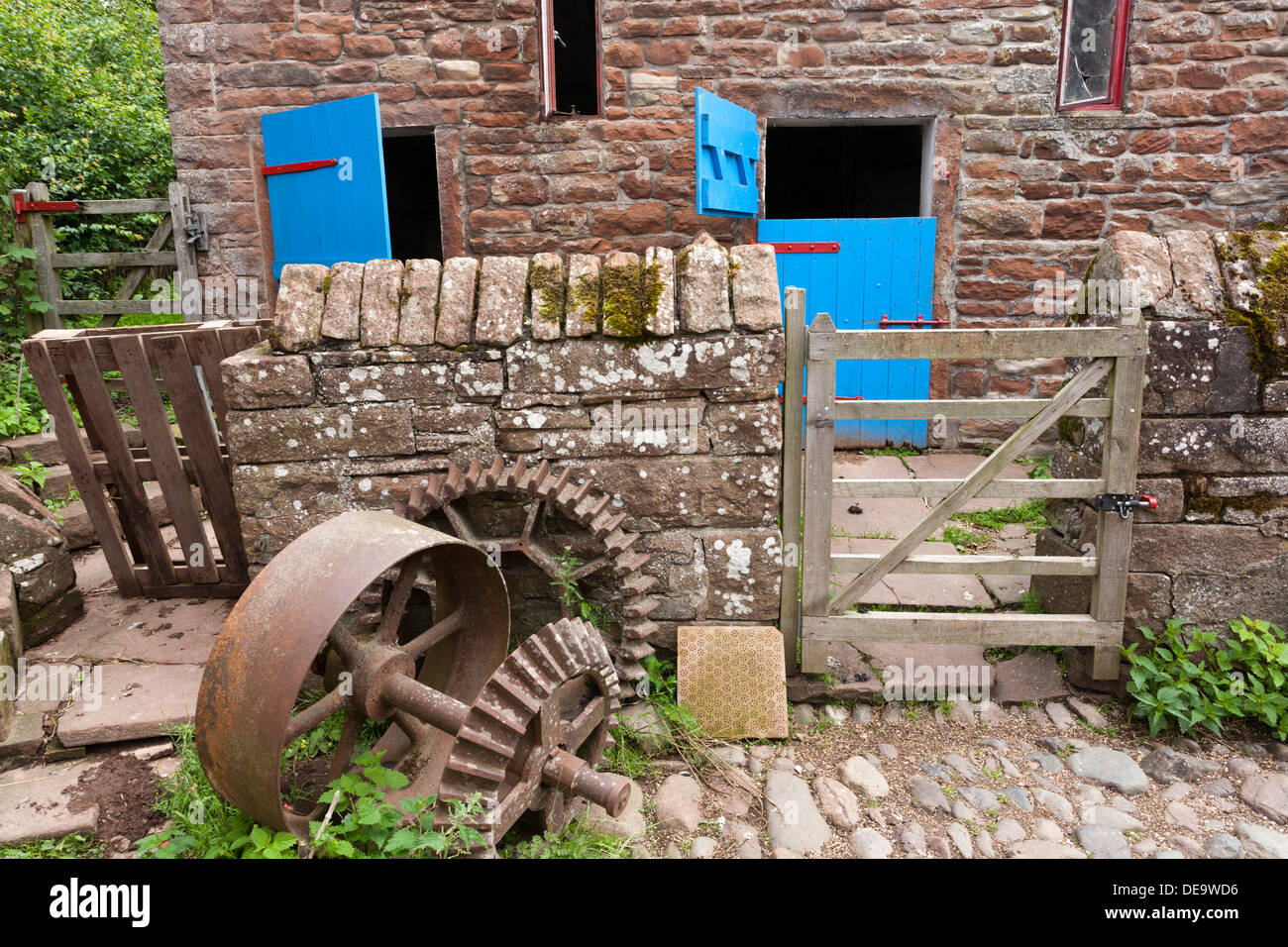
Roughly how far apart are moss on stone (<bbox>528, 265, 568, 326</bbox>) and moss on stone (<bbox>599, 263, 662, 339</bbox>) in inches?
6.7

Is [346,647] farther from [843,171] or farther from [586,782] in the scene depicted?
[843,171]

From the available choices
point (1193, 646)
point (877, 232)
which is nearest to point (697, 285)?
point (1193, 646)

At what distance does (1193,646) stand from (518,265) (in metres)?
3.30

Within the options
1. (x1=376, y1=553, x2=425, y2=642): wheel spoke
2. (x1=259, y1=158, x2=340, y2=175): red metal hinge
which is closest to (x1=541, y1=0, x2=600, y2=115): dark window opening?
(x1=259, y1=158, x2=340, y2=175): red metal hinge

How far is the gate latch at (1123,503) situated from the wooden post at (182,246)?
6.67 metres

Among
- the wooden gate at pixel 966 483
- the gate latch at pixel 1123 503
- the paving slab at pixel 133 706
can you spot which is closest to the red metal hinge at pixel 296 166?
the paving slab at pixel 133 706

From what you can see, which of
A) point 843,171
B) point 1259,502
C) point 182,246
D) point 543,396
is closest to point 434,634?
point 543,396

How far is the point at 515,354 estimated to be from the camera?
3316 millimetres

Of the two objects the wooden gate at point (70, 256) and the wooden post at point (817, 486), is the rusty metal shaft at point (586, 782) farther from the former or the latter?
the wooden gate at point (70, 256)

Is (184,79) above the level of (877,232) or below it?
above

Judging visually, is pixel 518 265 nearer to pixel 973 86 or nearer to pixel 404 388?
pixel 404 388

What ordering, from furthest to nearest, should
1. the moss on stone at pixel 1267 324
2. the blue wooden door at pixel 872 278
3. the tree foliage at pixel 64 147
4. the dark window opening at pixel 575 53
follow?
the dark window opening at pixel 575 53, the tree foliage at pixel 64 147, the blue wooden door at pixel 872 278, the moss on stone at pixel 1267 324

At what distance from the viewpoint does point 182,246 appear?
6.49 metres

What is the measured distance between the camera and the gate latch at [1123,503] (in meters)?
3.34
